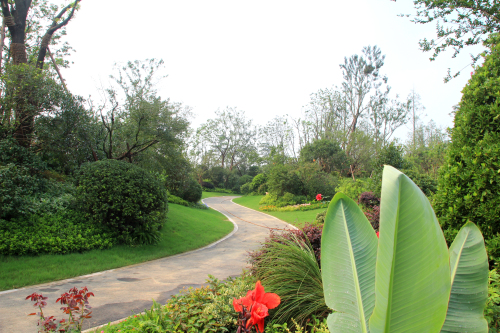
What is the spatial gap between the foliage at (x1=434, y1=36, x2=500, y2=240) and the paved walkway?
2.82 meters

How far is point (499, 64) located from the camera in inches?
150

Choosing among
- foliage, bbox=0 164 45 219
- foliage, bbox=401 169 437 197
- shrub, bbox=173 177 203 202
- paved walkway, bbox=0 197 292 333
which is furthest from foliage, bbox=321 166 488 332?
shrub, bbox=173 177 203 202

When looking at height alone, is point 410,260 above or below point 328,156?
below

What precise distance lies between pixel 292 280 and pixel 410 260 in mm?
2624

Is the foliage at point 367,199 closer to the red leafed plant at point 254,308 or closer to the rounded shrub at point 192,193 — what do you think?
the red leafed plant at point 254,308

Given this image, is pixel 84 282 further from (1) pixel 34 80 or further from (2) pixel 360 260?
(1) pixel 34 80

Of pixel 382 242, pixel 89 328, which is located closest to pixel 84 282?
pixel 89 328

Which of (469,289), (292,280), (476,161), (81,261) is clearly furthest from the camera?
(81,261)

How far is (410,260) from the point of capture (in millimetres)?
943

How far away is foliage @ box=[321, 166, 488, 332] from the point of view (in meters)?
0.91

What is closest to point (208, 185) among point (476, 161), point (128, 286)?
point (128, 286)

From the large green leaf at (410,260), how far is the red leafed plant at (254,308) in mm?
922

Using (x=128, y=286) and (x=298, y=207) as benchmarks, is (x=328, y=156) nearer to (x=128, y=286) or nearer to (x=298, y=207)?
(x=298, y=207)

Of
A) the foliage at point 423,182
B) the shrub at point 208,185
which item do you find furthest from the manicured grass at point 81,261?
the shrub at point 208,185
